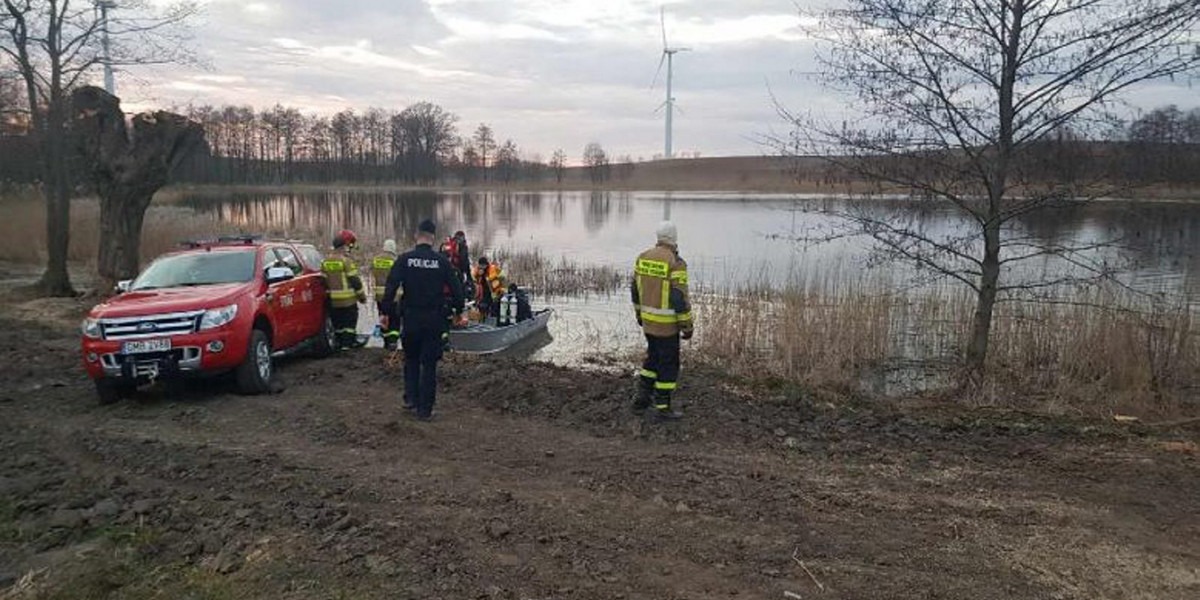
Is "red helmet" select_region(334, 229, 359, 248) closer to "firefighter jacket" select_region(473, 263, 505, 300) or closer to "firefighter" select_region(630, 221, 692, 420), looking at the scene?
"firefighter jacket" select_region(473, 263, 505, 300)

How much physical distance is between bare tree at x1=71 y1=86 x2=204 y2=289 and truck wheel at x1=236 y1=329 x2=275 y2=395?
30.8 feet

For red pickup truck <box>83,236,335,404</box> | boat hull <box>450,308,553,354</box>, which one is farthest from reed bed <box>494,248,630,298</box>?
red pickup truck <box>83,236,335,404</box>

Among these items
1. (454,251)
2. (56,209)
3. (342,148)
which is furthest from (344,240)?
(342,148)

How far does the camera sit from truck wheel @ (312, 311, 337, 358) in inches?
436

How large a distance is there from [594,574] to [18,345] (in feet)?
35.1

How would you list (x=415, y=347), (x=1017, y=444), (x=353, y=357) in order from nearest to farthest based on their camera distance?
1. (x=1017, y=444)
2. (x=415, y=347)
3. (x=353, y=357)

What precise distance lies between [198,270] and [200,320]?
1477mm

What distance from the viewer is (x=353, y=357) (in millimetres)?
10938

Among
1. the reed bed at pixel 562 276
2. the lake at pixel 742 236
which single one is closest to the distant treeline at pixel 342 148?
the lake at pixel 742 236

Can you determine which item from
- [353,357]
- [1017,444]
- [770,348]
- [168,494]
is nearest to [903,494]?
[1017,444]

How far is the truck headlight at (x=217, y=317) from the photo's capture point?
8133 mm

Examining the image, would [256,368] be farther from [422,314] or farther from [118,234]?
[118,234]

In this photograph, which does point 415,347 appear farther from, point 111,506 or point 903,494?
point 903,494

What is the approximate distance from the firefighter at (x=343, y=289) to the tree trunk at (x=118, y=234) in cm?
745
